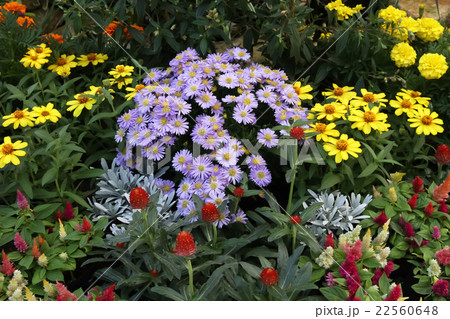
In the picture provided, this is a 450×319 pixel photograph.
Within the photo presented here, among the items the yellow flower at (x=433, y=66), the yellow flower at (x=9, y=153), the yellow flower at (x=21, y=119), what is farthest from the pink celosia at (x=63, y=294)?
the yellow flower at (x=433, y=66)

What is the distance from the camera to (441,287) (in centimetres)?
173

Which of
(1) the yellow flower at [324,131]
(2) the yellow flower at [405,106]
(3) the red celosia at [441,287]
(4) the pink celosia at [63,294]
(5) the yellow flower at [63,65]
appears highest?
(5) the yellow flower at [63,65]

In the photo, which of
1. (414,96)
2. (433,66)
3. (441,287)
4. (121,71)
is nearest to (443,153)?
(414,96)

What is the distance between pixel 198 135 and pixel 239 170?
233 millimetres

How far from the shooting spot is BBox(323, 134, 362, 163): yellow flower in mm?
2027

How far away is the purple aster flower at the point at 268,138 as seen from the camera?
215 centimetres

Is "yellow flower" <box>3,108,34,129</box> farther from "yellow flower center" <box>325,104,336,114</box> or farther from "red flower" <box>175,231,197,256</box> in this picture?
"yellow flower center" <box>325,104,336,114</box>

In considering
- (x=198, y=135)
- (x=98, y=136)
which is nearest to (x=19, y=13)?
(x=98, y=136)

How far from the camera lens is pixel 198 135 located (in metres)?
2.11

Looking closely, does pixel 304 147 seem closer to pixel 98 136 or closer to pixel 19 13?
pixel 98 136

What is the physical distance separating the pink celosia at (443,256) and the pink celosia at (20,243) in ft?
5.02

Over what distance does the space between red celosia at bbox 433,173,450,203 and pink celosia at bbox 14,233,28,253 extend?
163cm

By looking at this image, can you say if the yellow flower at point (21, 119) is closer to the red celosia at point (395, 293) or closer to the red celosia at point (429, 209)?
the red celosia at point (395, 293)

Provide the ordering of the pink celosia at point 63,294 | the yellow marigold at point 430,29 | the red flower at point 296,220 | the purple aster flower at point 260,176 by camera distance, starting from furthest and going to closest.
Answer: the yellow marigold at point 430,29 < the purple aster flower at point 260,176 < the red flower at point 296,220 < the pink celosia at point 63,294
